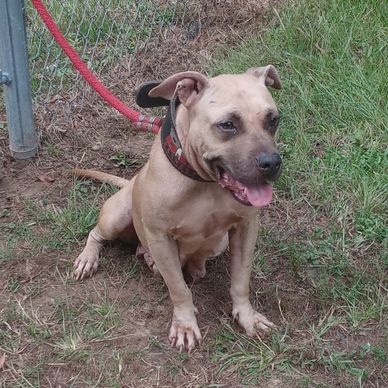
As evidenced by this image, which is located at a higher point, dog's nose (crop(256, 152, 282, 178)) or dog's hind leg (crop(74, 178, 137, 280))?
dog's nose (crop(256, 152, 282, 178))

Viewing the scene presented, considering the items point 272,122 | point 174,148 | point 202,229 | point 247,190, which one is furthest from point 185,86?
point 202,229

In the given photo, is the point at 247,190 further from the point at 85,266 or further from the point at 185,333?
the point at 85,266

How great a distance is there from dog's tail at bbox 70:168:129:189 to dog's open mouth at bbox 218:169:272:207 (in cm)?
135

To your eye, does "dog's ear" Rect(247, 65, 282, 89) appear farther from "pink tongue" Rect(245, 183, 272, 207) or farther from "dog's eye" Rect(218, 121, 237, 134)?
"pink tongue" Rect(245, 183, 272, 207)

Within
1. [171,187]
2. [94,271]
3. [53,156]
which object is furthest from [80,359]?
[53,156]

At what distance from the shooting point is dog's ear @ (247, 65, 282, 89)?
2801mm

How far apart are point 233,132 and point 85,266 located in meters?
1.23

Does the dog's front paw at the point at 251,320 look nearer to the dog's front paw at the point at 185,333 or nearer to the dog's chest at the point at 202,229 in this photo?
the dog's front paw at the point at 185,333

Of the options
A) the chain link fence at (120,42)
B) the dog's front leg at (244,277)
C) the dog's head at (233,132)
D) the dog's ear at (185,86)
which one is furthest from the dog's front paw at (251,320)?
the chain link fence at (120,42)

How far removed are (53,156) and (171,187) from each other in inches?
65.2

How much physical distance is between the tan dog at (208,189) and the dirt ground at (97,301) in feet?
0.36

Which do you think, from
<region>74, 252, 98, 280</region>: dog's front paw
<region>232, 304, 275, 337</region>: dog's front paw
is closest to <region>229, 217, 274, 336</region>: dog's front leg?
<region>232, 304, 275, 337</region>: dog's front paw


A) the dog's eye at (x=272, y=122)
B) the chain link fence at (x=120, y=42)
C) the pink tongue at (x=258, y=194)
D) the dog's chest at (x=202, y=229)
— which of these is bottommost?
the chain link fence at (x=120, y=42)

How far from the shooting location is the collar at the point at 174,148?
2.68 metres
